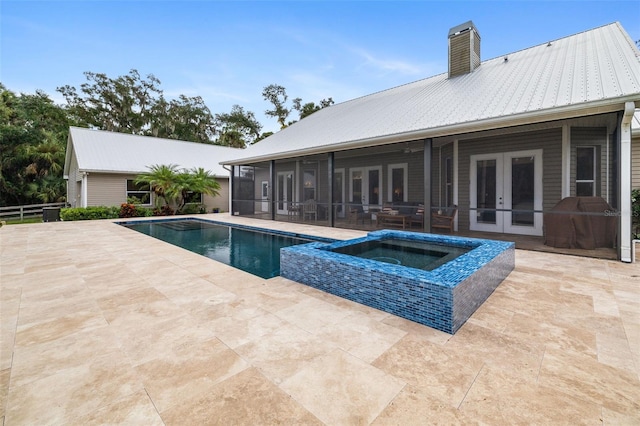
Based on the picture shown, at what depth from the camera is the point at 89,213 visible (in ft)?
42.4

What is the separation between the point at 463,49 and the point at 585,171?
5910 millimetres

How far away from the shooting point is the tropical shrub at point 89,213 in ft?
41.1

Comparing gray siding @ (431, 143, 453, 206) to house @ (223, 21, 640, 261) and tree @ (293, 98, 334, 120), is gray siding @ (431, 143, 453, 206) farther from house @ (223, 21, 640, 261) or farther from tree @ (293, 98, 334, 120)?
tree @ (293, 98, 334, 120)

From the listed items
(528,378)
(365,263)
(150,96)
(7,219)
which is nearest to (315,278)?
(365,263)

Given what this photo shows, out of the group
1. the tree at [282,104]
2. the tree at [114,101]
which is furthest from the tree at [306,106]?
the tree at [114,101]

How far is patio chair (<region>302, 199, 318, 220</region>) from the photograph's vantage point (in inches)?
491

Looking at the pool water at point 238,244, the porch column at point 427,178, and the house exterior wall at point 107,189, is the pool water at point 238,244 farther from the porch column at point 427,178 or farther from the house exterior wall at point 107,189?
the house exterior wall at point 107,189

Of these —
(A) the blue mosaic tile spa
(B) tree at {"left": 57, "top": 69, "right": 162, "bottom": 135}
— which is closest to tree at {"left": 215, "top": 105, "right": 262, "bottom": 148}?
(B) tree at {"left": 57, "top": 69, "right": 162, "bottom": 135}

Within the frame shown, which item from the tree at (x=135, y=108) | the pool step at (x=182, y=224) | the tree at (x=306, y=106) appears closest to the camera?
the pool step at (x=182, y=224)

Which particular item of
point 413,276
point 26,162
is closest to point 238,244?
point 413,276

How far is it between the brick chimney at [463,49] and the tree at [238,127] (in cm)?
2263

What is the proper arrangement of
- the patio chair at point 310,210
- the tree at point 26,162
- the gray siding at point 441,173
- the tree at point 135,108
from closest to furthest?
the gray siding at point 441,173 → the patio chair at point 310,210 → the tree at point 26,162 → the tree at point 135,108

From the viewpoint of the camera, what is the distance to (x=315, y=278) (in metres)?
3.88

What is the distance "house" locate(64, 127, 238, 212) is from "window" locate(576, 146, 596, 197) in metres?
15.0
